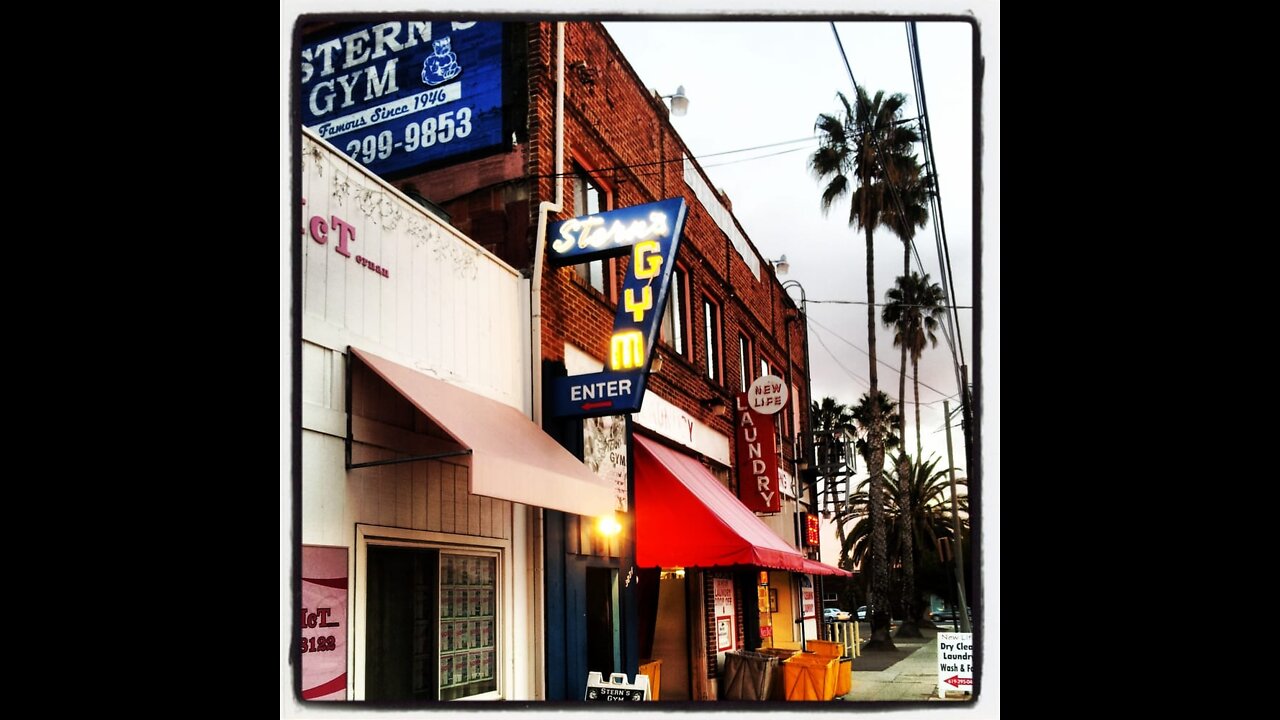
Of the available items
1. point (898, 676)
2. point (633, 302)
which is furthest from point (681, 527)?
point (898, 676)

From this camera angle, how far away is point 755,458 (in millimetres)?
18594

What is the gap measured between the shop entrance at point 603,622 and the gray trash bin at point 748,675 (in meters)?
4.50

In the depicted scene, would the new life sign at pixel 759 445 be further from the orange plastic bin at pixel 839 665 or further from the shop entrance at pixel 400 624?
the shop entrance at pixel 400 624

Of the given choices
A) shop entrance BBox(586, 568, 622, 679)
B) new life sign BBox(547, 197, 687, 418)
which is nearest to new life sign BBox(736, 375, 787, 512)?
shop entrance BBox(586, 568, 622, 679)

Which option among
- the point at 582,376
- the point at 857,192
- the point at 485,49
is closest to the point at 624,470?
the point at 582,376

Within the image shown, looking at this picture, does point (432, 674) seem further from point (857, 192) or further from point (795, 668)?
point (857, 192)

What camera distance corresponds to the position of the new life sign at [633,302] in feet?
31.8

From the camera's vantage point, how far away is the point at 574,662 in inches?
394

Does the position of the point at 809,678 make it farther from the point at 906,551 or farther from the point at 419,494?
the point at 906,551

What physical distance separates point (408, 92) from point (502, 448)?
5.29 m

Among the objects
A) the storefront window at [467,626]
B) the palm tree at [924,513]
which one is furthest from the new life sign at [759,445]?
the palm tree at [924,513]

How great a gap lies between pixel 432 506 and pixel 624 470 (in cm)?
400

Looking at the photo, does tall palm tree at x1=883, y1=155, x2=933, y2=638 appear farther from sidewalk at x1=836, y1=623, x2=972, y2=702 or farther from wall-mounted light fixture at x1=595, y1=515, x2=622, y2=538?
wall-mounted light fixture at x1=595, y1=515, x2=622, y2=538

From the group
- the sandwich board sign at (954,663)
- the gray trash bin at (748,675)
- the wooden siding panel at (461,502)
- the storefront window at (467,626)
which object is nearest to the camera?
the storefront window at (467,626)
